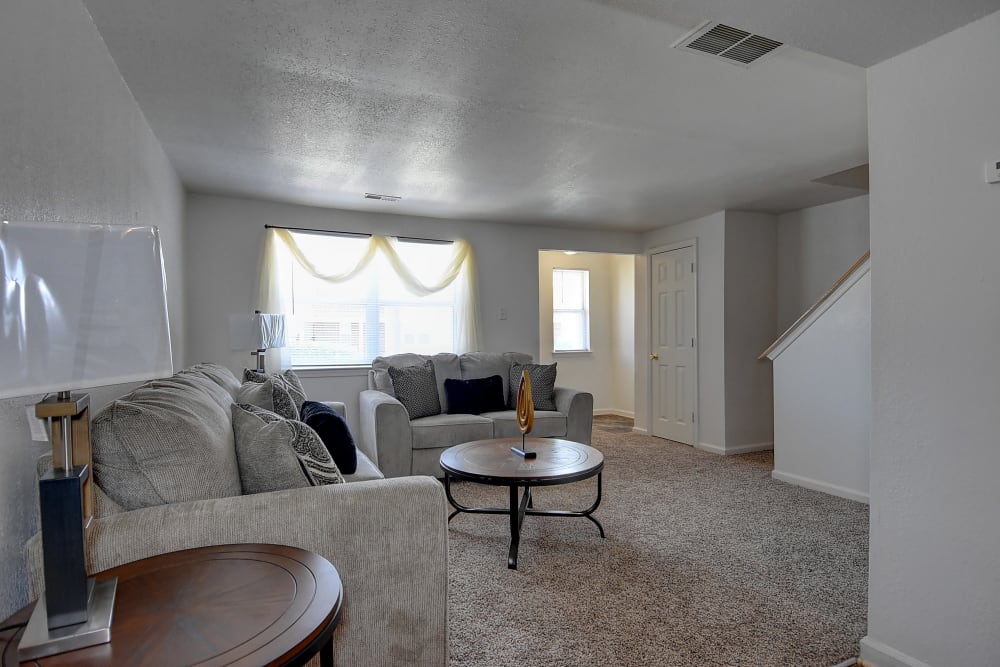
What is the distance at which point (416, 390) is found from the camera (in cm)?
443

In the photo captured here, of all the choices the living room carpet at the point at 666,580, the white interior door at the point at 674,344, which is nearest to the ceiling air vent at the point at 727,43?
the living room carpet at the point at 666,580

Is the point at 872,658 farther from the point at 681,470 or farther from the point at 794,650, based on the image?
the point at 681,470

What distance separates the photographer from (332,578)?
1.16 metres

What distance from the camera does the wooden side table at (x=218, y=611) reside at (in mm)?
880

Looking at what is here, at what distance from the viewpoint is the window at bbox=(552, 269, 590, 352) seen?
725cm

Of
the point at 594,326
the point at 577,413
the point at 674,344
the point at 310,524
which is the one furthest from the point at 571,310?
the point at 310,524

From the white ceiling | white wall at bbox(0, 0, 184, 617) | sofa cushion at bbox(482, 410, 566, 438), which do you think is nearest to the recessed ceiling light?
the white ceiling

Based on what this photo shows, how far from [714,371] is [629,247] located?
1.72 m

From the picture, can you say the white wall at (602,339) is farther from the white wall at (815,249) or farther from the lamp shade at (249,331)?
the lamp shade at (249,331)

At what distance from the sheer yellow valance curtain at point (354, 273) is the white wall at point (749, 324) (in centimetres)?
242

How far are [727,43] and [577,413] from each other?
10.1 feet

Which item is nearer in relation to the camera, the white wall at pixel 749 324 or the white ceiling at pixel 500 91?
the white ceiling at pixel 500 91

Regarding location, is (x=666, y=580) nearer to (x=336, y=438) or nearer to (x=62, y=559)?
(x=336, y=438)

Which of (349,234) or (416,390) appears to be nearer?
(416,390)
